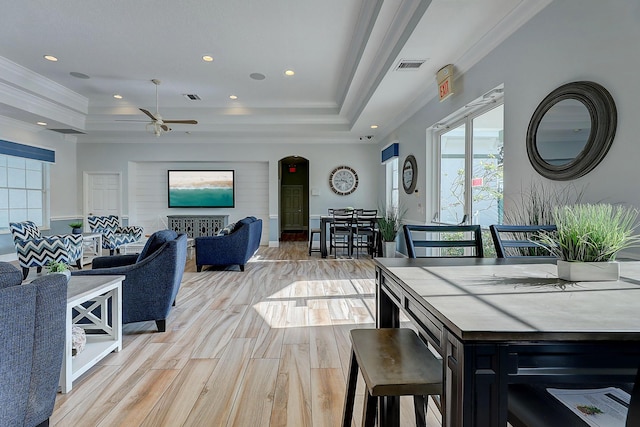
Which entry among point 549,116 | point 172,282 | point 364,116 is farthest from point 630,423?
point 364,116

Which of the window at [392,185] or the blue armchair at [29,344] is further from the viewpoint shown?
the window at [392,185]

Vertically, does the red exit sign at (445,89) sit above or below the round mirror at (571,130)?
above

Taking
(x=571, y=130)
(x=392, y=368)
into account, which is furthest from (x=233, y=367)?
(x=571, y=130)

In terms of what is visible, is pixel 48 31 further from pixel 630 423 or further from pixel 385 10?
pixel 630 423

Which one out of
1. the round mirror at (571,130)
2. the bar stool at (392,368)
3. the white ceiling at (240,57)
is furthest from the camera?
the white ceiling at (240,57)

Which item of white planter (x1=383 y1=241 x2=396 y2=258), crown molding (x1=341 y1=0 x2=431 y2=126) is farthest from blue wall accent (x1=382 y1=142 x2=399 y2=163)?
white planter (x1=383 y1=241 x2=396 y2=258)

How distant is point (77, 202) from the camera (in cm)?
817

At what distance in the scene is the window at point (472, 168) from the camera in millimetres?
3553

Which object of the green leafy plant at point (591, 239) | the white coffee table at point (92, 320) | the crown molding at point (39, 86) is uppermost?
the crown molding at point (39, 86)

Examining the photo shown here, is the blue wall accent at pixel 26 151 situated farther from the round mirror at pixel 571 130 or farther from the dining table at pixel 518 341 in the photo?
the round mirror at pixel 571 130

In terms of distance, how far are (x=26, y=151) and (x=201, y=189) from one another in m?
3.41

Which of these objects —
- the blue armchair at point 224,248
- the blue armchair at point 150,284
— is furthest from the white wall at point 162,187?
Answer: the blue armchair at point 150,284

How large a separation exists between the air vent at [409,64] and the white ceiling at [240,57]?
0.25 ft

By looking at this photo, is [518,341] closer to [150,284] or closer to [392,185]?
[150,284]
